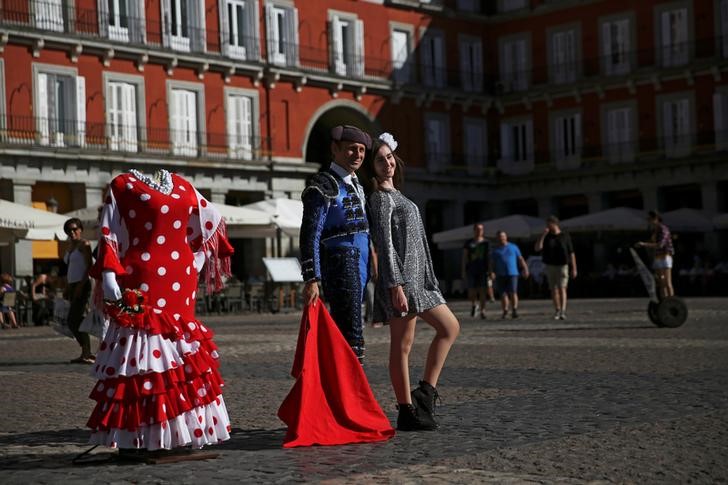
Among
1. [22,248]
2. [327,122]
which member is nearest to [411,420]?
[22,248]

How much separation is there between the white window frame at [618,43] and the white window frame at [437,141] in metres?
6.20

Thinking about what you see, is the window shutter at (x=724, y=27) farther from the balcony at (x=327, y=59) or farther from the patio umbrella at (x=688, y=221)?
the patio umbrella at (x=688, y=221)

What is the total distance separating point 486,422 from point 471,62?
132 ft

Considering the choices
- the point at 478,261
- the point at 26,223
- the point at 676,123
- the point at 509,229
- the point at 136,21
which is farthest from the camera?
the point at 676,123

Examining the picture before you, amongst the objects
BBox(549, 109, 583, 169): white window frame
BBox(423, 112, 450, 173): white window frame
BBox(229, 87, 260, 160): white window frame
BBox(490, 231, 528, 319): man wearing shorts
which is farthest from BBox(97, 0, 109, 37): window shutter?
BBox(549, 109, 583, 169): white window frame

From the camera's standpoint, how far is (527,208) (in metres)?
47.8

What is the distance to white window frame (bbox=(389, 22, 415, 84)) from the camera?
4328cm

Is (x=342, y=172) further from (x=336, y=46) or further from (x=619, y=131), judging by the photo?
(x=619, y=131)

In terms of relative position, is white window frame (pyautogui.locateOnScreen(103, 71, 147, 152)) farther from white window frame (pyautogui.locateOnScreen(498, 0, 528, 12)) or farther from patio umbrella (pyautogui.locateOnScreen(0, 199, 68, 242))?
white window frame (pyautogui.locateOnScreen(498, 0, 528, 12))

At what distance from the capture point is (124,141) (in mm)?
34531

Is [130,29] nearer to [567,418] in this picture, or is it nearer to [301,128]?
[301,128]

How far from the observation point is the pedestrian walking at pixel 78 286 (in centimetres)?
1334

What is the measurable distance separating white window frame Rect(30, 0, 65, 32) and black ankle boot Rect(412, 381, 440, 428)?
27703mm

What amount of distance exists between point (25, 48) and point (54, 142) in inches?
103
